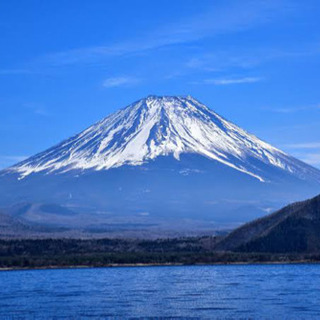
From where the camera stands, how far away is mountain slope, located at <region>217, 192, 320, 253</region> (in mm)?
118062

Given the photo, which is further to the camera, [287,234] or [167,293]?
[287,234]

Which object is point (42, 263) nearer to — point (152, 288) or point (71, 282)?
point (71, 282)

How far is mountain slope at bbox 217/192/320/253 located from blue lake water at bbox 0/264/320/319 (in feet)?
56.8

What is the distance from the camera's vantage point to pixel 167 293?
7131cm

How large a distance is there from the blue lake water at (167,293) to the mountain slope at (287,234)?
56.8ft

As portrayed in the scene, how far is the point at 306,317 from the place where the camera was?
54875 millimetres

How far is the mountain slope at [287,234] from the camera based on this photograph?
387ft

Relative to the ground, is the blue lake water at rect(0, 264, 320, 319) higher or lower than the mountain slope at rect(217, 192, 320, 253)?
lower

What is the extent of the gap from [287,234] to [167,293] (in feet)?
168

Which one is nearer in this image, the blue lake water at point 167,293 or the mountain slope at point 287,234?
the blue lake water at point 167,293

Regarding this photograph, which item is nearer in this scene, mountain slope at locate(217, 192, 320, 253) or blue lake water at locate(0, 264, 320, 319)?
blue lake water at locate(0, 264, 320, 319)

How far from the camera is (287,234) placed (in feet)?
394

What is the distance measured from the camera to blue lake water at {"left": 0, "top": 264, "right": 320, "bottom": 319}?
5834cm

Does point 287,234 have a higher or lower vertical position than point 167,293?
higher
